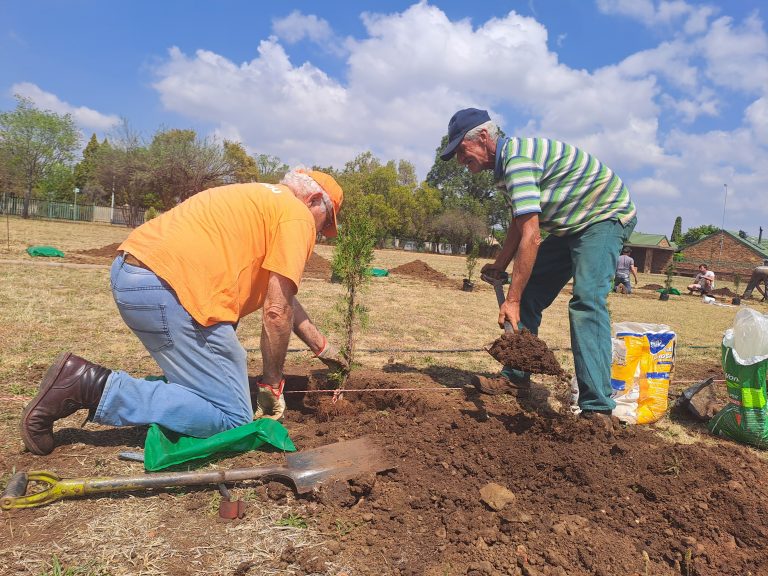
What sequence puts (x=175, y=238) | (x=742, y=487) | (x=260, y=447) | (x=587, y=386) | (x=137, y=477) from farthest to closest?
1. (x=587, y=386)
2. (x=260, y=447)
3. (x=175, y=238)
4. (x=742, y=487)
5. (x=137, y=477)

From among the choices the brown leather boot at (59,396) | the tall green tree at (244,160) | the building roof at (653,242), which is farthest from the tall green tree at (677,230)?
the brown leather boot at (59,396)

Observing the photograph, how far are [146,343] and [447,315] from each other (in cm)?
716

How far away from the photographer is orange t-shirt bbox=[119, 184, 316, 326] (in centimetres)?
279

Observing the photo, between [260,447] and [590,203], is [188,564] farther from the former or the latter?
[590,203]

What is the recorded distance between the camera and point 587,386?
362 cm

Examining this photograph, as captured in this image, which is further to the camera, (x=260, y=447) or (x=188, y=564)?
(x=260, y=447)

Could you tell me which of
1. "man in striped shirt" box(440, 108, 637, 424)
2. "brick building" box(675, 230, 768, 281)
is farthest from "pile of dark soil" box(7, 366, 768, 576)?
"brick building" box(675, 230, 768, 281)

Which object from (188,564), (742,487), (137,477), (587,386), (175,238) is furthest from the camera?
(587,386)

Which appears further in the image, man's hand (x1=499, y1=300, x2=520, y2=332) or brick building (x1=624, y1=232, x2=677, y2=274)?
brick building (x1=624, y1=232, x2=677, y2=274)

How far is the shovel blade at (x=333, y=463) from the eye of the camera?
8.28 feet

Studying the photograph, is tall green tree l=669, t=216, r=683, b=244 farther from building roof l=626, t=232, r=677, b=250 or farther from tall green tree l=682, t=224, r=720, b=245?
building roof l=626, t=232, r=677, b=250

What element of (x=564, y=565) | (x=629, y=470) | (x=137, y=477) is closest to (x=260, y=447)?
(x=137, y=477)

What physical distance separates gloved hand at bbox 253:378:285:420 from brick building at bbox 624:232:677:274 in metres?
56.6

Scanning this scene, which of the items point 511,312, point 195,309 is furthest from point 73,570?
point 511,312
